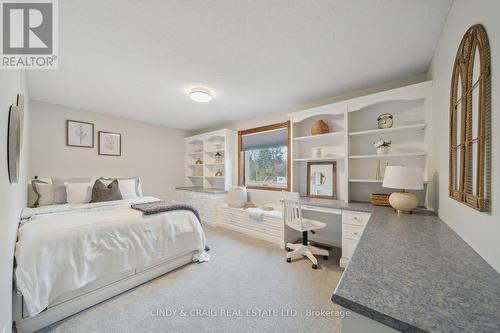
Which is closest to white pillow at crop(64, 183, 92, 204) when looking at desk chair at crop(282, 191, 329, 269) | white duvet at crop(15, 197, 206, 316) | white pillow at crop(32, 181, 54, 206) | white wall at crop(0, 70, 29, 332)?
white pillow at crop(32, 181, 54, 206)

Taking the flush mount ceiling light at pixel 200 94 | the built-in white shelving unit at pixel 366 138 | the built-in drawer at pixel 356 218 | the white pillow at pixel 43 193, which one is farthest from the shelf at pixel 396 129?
the white pillow at pixel 43 193

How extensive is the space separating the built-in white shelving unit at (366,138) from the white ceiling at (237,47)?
0.29 meters

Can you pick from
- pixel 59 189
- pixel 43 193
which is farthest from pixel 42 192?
pixel 59 189

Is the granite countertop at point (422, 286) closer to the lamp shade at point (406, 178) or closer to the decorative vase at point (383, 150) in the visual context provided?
the lamp shade at point (406, 178)

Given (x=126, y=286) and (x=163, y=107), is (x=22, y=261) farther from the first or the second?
(x=163, y=107)

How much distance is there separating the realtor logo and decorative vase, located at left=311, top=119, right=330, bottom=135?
3006 millimetres

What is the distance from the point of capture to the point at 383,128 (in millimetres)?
2486

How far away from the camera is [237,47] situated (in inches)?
71.9

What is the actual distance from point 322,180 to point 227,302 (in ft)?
7.19

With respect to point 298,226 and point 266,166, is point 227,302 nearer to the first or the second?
point 298,226

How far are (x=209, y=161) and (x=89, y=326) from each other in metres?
3.60

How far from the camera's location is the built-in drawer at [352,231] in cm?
226

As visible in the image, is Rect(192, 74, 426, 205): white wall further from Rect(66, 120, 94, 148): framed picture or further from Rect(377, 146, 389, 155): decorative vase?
Rect(66, 120, 94, 148): framed picture

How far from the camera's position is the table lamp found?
1.87 m
